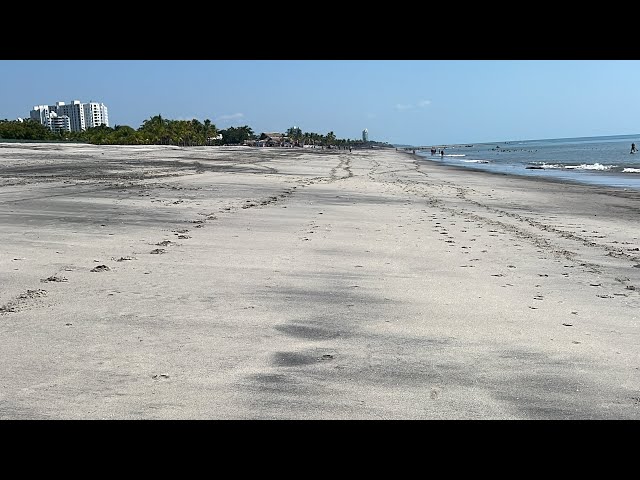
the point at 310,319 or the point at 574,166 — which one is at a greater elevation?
the point at 310,319

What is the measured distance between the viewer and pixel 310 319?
6285 millimetres

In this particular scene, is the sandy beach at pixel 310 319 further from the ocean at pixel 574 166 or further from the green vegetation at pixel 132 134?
the green vegetation at pixel 132 134

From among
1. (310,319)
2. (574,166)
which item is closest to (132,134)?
(574,166)

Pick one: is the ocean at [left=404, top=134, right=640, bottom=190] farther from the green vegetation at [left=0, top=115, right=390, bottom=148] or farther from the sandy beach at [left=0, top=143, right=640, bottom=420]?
the green vegetation at [left=0, top=115, right=390, bottom=148]

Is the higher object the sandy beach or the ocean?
the sandy beach

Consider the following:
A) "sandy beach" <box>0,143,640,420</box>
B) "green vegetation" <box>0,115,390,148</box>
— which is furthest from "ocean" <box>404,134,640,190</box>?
"green vegetation" <box>0,115,390,148</box>

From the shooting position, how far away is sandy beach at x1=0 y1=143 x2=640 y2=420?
4.38m

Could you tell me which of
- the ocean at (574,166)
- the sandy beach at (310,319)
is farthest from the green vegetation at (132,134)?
the sandy beach at (310,319)

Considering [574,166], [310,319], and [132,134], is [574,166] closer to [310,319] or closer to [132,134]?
[310,319]

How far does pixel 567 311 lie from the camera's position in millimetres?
6766

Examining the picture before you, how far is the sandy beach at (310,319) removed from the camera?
172 inches
